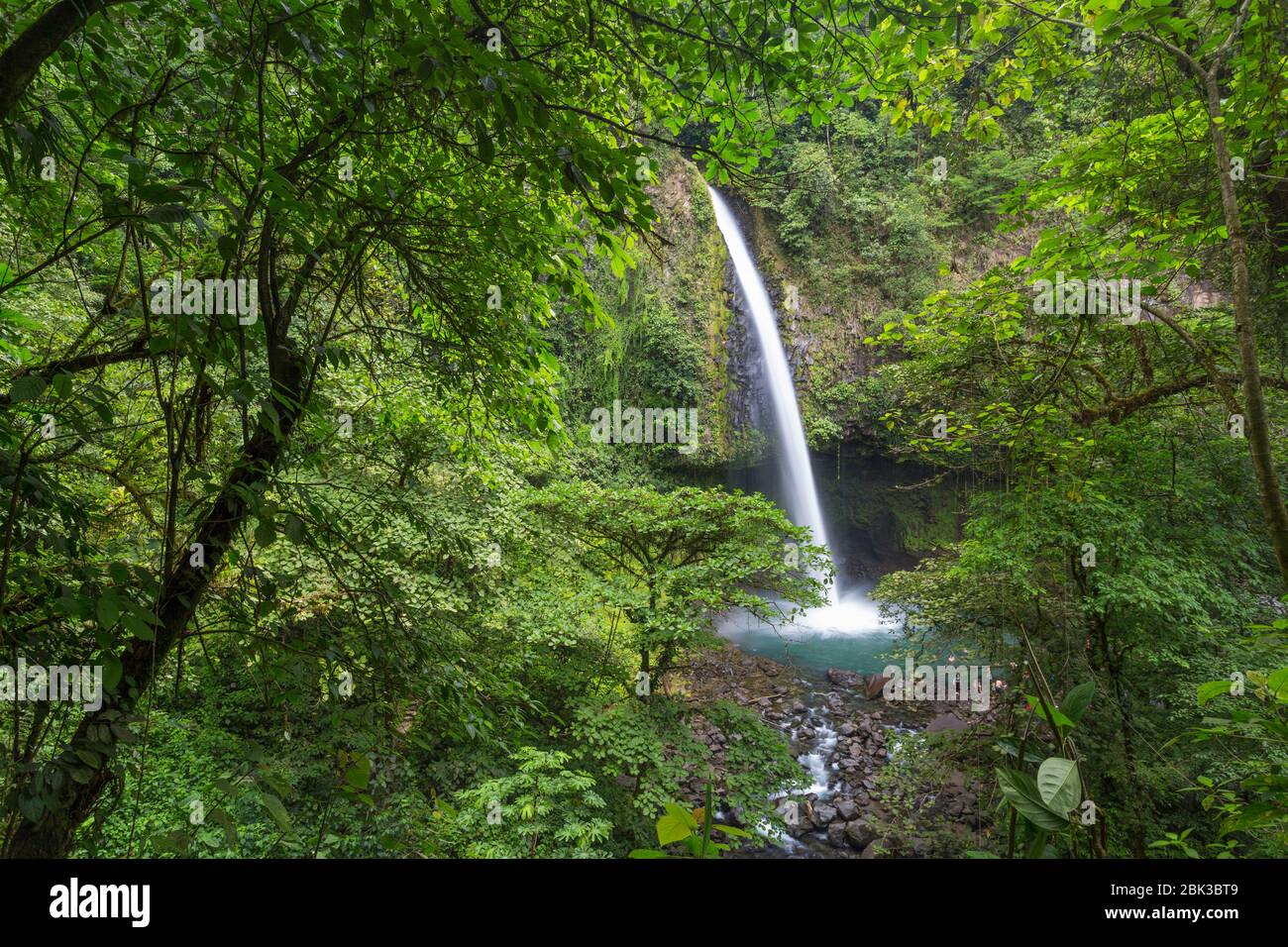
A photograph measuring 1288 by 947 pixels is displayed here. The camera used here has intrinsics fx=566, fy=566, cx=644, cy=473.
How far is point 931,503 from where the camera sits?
16.6 meters

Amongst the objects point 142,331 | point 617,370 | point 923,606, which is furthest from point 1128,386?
point 617,370

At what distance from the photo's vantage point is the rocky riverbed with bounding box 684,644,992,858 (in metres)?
5.77

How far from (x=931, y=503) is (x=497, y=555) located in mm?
14615

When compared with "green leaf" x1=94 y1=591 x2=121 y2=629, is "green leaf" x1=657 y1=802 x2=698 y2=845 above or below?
below

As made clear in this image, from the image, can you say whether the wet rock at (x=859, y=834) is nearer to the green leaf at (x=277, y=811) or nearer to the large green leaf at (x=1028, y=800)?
the large green leaf at (x=1028, y=800)

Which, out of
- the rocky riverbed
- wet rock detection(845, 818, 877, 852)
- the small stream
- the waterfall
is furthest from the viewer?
the waterfall

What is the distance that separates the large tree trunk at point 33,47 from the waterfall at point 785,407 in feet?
52.4

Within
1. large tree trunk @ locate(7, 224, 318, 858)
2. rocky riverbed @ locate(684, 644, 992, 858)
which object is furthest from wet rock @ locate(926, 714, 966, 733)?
large tree trunk @ locate(7, 224, 318, 858)

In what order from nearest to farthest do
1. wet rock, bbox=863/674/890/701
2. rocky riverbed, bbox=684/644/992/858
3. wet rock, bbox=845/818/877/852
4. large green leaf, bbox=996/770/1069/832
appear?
large green leaf, bbox=996/770/1069/832 → rocky riverbed, bbox=684/644/992/858 → wet rock, bbox=845/818/877/852 → wet rock, bbox=863/674/890/701

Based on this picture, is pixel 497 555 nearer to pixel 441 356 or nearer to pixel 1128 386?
pixel 441 356

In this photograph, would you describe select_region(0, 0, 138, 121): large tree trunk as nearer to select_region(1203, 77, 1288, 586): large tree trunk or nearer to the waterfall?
select_region(1203, 77, 1288, 586): large tree trunk

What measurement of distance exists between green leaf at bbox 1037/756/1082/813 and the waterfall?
15.5 m

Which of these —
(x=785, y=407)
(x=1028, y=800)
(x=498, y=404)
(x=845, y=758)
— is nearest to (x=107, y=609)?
(x=498, y=404)
